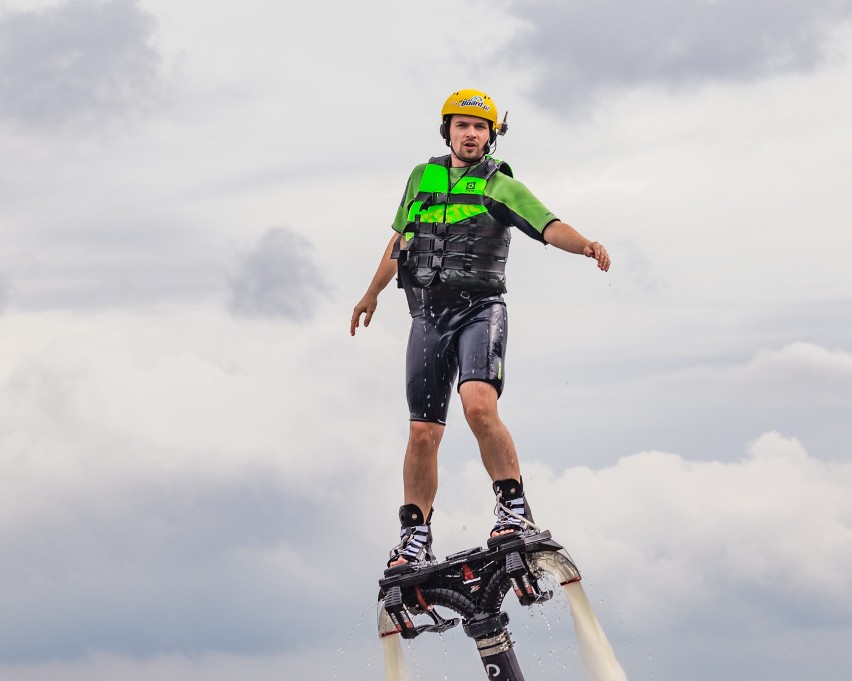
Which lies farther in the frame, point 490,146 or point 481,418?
point 490,146

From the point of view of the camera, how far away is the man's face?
1207 cm

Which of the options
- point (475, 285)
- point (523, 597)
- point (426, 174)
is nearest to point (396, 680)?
point (523, 597)

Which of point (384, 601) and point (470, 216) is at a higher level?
point (470, 216)

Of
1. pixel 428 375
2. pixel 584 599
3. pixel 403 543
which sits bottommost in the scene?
pixel 584 599

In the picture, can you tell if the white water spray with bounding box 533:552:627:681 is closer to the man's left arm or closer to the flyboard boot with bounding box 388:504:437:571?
the flyboard boot with bounding box 388:504:437:571

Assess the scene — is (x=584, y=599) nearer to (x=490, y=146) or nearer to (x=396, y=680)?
(x=396, y=680)

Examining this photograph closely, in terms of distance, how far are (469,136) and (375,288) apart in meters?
1.82

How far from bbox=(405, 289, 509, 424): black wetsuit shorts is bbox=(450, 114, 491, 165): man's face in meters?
1.33

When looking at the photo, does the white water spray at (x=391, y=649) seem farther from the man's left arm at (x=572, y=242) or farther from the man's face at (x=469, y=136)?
the man's face at (x=469, y=136)

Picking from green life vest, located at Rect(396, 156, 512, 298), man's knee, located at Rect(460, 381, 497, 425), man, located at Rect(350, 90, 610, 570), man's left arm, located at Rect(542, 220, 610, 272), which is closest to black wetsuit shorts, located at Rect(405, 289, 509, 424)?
man, located at Rect(350, 90, 610, 570)

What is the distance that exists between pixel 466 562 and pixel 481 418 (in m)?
1.35

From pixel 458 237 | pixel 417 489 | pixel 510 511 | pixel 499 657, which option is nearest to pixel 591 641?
pixel 499 657

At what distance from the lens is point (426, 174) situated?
12234 millimetres

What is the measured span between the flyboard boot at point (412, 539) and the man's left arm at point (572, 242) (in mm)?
2818
